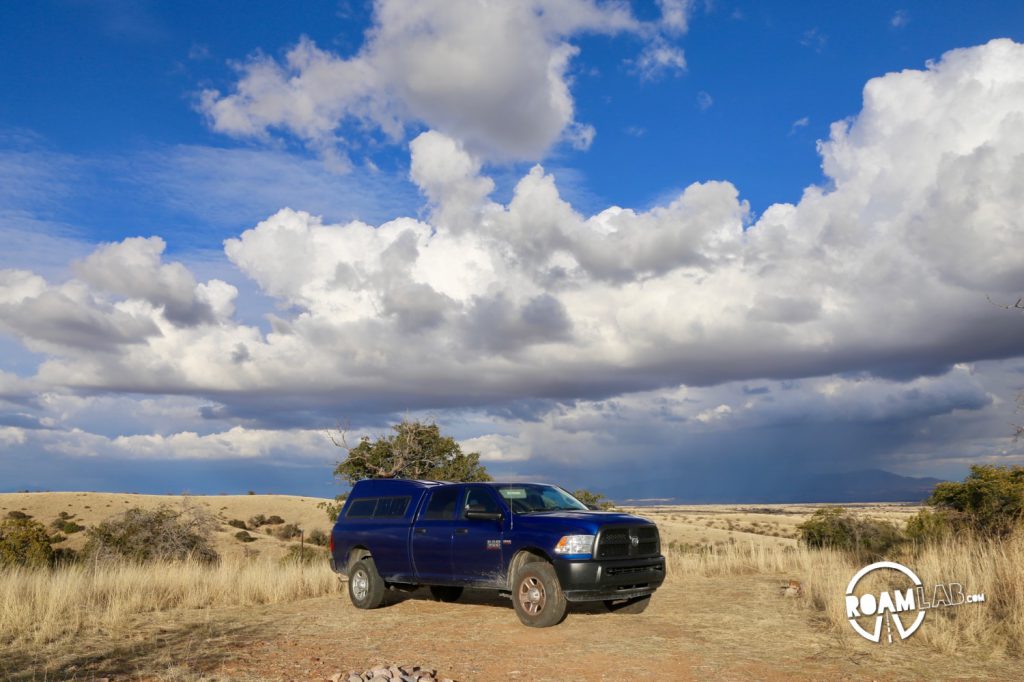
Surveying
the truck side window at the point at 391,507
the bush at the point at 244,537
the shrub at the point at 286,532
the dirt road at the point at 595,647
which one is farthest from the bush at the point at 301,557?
the shrub at the point at 286,532

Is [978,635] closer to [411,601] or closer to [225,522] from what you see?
[411,601]

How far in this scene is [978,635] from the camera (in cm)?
926

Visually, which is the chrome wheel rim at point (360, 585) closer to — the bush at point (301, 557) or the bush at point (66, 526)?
the bush at point (301, 557)

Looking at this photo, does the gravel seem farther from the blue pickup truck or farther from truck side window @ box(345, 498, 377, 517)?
truck side window @ box(345, 498, 377, 517)

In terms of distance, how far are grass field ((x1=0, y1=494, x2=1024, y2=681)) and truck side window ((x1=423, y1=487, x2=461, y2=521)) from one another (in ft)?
5.01

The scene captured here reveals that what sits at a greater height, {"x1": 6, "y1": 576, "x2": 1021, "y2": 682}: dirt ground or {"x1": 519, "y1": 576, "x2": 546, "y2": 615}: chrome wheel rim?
{"x1": 519, "y1": 576, "x2": 546, "y2": 615}: chrome wheel rim

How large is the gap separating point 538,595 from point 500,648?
1506 millimetres

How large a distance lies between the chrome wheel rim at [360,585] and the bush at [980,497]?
13376mm

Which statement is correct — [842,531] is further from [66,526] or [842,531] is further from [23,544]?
[66,526]

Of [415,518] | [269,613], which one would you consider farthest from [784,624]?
[269,613]

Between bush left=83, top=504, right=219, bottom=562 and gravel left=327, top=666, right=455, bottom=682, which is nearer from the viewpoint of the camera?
gravel left=327, top=666, right=455, bottom=682

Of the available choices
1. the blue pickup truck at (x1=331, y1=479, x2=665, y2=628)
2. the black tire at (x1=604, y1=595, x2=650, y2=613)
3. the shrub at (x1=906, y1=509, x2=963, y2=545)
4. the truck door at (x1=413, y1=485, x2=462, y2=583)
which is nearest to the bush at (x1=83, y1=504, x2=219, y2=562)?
the blue pickup truck at (x1=331, y1=479, x2=665, y2=628)

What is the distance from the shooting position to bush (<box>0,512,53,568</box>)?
24.9 metres

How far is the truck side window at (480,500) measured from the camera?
12.2 meters
